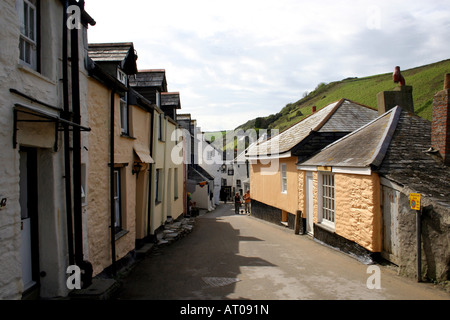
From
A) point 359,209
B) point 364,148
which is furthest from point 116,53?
point 359,209

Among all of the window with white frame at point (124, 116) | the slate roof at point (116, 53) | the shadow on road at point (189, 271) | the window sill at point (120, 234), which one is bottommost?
the shadow on road at point (189, 271)

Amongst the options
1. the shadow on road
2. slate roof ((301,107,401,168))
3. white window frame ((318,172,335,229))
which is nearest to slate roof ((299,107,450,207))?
slate roof ((301,107,401,168))

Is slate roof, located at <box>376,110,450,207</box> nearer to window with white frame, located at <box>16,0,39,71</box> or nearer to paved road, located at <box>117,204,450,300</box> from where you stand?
paved road, located at <box>117,204,450,300</box>

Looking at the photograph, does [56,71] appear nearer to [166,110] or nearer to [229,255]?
[229,255]

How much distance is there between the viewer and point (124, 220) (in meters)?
8.80

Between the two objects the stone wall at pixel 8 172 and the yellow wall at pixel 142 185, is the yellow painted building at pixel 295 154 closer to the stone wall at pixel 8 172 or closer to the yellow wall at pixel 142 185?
the yellow wall at pixel 142 185

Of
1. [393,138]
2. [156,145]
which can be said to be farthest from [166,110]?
[393,138]

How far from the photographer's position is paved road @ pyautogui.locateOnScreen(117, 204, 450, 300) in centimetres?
618

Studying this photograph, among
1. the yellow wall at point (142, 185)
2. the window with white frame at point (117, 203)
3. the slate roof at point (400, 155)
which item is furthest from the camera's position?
the yellow wall at point (142, 185)

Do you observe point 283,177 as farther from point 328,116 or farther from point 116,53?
point 116,53

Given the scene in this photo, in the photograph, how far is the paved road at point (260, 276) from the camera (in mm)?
6184

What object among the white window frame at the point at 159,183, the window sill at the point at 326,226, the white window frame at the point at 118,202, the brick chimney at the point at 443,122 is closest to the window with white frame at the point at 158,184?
the white window frame at the point at 159,183

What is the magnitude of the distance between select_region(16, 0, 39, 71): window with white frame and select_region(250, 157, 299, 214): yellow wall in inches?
436

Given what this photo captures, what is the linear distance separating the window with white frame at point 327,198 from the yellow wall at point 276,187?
2.40m
